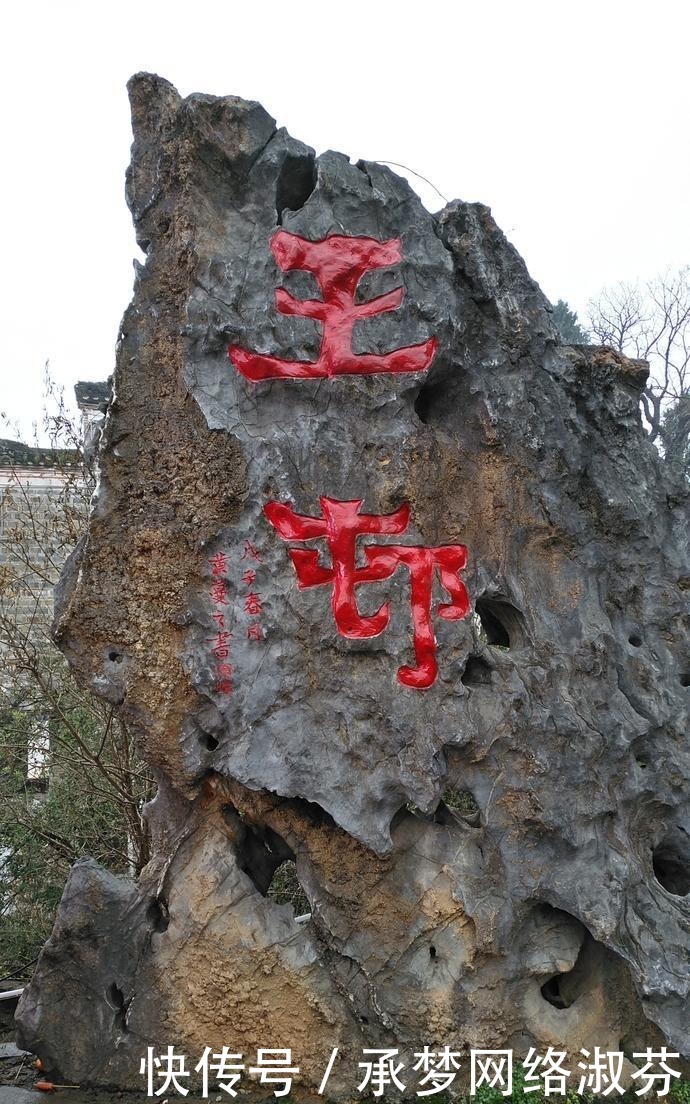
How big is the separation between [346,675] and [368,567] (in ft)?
1.43

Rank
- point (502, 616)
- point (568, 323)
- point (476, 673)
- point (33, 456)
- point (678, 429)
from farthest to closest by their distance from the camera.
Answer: point (568, 323), point (678, 429), point (33, 456), point (502, 616), point (476, 673)

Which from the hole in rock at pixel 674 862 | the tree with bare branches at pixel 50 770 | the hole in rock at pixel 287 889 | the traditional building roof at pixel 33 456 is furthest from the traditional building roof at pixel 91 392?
the hole in rock at pixel 674 862

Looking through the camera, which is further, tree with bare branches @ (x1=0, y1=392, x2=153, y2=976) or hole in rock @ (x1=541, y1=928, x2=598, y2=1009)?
tree with bare branches @ (x1=0, y1=392, x2=153, y2=976)

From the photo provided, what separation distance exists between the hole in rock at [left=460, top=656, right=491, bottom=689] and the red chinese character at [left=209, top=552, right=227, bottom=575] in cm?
105

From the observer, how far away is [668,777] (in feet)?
11.7

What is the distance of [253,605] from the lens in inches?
133

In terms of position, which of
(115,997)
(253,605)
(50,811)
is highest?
(253,605)

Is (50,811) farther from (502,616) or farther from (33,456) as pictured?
(502,616)

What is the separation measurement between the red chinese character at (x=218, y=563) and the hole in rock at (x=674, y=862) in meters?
2.20

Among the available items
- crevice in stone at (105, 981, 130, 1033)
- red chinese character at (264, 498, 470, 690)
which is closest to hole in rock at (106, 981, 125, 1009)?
crevice in stone at (105, 981, 130, 1033)

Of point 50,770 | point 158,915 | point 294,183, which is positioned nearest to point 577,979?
point 158,915

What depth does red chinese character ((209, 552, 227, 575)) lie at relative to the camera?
3.41 m

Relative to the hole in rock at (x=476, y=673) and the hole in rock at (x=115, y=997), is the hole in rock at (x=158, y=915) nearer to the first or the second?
the hole in rock at (x=115, y=997)

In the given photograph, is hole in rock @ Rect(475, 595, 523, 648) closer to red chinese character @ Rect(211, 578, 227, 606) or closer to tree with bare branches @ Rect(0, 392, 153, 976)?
red chinese character @ Rect(211, 578, 227, 606)
